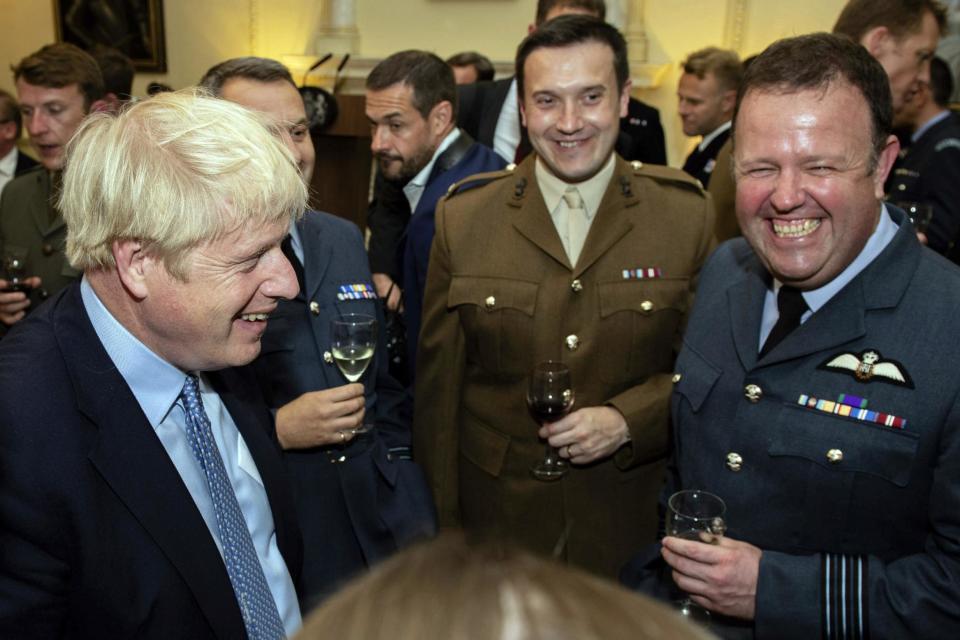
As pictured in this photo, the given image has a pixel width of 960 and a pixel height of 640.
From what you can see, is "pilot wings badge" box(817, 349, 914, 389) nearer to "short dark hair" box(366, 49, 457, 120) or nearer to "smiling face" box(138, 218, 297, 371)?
"smiling face" box(138, 218, 297, 371)

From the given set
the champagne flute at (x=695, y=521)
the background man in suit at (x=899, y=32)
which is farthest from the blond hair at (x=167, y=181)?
the background man in suit at (x=899, y=32)

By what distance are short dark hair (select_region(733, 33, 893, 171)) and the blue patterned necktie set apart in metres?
1.29

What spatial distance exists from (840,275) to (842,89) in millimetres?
371

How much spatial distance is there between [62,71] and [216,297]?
2525 millimetres

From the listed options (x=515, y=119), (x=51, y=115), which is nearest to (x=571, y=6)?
(x=515, y=119)

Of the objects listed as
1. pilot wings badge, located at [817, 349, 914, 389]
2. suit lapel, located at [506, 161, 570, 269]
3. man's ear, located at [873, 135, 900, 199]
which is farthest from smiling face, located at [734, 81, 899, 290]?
suit lapel, located at [506, 161, 570, 269]

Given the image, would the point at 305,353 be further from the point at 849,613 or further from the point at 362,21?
the point at 362,21

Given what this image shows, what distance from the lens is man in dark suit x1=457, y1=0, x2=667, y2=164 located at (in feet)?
14.0

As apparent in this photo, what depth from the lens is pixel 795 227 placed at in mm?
1654

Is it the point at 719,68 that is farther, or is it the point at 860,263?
the point at 719,68

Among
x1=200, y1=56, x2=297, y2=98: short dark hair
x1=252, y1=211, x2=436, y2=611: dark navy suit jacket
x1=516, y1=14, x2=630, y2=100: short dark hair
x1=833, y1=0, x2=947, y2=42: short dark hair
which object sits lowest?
x1=252, y1=211, x2=436, y2=611: dark navy suit jacket

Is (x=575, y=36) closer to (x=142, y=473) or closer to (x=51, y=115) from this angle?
(x=142, y=473)

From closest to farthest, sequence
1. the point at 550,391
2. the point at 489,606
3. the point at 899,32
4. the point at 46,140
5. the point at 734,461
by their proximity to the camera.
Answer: the point at 489,606
the point at 734,461
the point at 550,391
the point at 899,32
the point at 46,140

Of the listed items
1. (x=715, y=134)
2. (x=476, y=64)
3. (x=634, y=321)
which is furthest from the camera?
(x=476, y=64)
